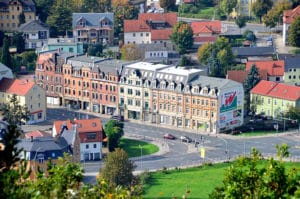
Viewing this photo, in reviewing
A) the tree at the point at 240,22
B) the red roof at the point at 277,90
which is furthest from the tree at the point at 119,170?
the tree at the point at 240,22

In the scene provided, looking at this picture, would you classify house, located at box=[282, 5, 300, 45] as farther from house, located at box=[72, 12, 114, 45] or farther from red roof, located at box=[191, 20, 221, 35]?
house, located at box=[72, 12, 114, 45]

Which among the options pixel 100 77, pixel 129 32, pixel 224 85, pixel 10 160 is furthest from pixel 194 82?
pixel 10 160

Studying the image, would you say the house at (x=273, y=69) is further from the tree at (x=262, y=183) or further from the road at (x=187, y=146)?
the tree at (x=262, y=183)

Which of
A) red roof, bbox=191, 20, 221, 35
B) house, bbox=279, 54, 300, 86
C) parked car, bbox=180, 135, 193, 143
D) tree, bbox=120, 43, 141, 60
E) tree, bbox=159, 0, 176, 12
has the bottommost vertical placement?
parked car, bbox=180, 135, 193, 143

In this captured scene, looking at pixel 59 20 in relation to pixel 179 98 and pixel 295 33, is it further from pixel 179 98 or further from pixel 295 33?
pixel 179 98

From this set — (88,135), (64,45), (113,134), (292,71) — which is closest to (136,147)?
(113,134)

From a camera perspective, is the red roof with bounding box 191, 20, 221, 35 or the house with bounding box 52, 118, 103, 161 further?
the red roof with bounding box 191, 20, 221, 35

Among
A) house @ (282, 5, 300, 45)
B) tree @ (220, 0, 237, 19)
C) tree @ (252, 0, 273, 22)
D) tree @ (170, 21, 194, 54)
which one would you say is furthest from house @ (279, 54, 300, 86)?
tree @ (220, 0, 237, 19)
